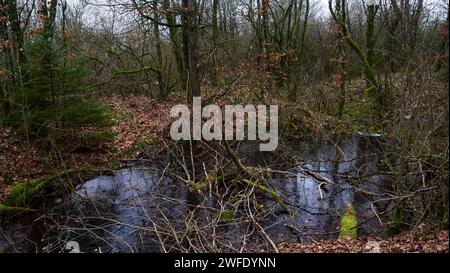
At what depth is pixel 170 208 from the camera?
879cm

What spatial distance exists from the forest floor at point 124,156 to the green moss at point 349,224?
360mm

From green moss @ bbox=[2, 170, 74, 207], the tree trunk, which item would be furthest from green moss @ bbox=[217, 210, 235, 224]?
the tree trunk

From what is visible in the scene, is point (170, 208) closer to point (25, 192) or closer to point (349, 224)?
point (25, 192)

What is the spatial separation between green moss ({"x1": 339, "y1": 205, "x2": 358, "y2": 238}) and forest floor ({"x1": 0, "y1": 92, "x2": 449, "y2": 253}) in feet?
1.18

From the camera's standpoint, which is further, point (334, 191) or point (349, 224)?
point (334, 191)

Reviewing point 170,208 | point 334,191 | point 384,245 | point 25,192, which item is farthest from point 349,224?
point 25,192

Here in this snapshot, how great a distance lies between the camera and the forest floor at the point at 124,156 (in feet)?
19.0

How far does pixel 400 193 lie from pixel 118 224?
5506 mm

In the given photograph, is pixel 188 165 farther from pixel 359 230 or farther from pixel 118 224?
pixel 359 230

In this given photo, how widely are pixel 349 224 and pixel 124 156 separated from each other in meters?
7.16

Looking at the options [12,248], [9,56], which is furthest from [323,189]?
[9,56]

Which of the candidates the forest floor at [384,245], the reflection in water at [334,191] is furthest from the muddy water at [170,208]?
the forest floor at [384,245]

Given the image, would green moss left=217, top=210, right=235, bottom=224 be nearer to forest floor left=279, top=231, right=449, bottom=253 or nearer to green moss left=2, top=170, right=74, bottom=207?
forest floor left=279, top=231, right=449, bottom=253

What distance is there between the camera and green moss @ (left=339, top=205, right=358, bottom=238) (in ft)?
23.5
